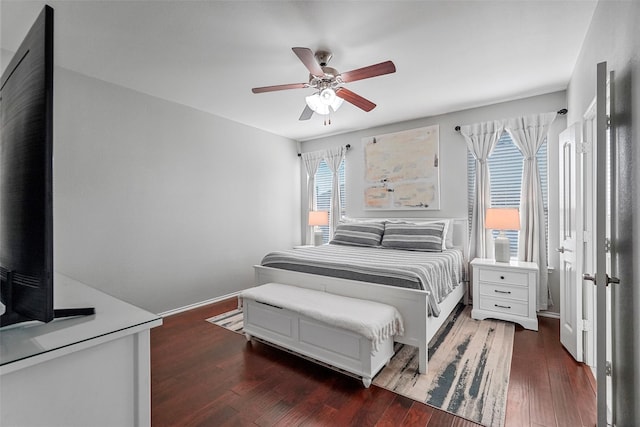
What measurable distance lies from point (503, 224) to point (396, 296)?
1827 millimetres

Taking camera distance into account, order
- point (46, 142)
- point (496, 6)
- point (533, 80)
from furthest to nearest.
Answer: point (533, 80) < point (496, 6) < point (46, 142)

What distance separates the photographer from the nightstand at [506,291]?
303cm

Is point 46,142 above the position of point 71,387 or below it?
above

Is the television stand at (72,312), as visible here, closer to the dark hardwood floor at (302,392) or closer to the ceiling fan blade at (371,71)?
the dark hardwood floor at (302,392)

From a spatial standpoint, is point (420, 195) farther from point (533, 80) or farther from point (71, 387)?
point (71, 387)

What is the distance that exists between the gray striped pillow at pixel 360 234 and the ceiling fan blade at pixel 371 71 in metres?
2.16

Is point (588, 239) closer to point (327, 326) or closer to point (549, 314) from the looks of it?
point (549, 314)

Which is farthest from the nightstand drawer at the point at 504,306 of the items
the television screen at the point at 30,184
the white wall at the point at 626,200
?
the television screen at the point at 30,184

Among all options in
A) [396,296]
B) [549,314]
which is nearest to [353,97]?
[396,296]

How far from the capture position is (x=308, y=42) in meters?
2.31

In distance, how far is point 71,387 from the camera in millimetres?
780

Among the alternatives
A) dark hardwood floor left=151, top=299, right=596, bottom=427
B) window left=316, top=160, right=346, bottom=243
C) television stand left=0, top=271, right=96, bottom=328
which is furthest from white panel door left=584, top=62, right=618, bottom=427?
window left=316, top=160, right=346, bottom=243

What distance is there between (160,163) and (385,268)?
2.85 m

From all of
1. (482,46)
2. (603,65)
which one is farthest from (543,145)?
(603,65)
